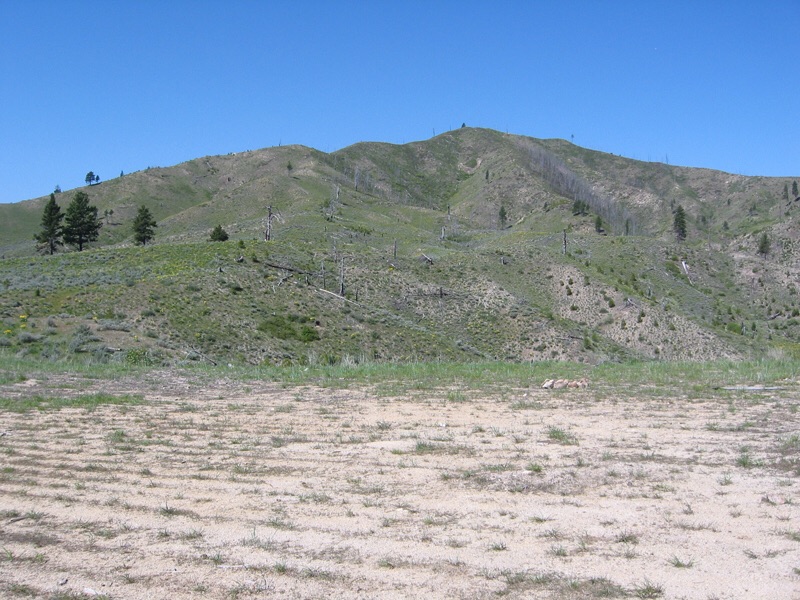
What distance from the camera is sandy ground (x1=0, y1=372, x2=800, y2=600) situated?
21.1ft

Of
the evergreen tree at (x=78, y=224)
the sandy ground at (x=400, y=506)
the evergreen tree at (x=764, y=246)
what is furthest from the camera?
the evergreen tree at (x=764, y=246)

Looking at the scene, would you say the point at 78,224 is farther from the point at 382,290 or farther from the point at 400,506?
the point at 400,506

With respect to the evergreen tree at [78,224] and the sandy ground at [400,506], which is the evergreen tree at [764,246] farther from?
the sandy ground at [400,506]

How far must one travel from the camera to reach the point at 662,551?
22.8 feet

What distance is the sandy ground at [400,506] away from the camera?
643 centimetres

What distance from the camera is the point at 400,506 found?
28.3 feet

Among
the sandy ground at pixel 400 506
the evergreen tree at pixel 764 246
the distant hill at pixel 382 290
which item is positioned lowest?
the sandy ground at pixel 400 506

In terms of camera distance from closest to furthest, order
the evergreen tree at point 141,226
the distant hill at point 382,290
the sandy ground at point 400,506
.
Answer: the sandy ground at point 400,506 < the distant hill at point 382,290 < the evergreen tree at point 141,226

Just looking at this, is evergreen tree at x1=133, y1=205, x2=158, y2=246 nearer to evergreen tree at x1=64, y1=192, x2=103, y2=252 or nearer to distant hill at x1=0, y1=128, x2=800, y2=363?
evergreen tree at x1=64, y1=192, x2=103, y2=252

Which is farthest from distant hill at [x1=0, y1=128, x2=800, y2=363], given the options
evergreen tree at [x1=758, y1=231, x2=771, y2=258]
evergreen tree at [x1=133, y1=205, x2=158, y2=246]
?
evergreen tree at [x1=133, y1=205, x2=158, y2=246]

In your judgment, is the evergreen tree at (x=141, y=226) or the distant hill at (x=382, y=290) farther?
the evergreen tree at (x=141, y=226)

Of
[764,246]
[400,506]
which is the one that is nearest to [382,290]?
[400,506]

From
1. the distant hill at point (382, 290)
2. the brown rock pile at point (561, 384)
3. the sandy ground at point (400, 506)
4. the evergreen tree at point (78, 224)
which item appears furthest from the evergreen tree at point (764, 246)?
the sandy ground at point (400, 506)

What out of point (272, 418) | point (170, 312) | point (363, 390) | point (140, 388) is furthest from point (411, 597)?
point (170, 312)
